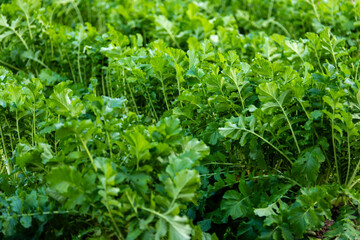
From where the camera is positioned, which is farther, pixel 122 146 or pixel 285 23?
pixel 285 23

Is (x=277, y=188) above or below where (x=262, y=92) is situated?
below

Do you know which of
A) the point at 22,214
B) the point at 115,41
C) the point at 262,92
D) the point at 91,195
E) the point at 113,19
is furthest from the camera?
the point at 113,19

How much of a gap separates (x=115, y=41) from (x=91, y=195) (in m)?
1.47

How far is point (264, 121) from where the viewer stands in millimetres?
2246

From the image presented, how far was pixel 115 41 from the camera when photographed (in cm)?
295

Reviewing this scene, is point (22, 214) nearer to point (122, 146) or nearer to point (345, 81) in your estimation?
point (122, 146)

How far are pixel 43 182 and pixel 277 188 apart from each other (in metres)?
1.29

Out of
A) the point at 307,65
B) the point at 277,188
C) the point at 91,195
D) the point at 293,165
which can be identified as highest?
the point at 307,65

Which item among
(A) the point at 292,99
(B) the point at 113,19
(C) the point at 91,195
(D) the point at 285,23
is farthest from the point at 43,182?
(D) the point at 285,23

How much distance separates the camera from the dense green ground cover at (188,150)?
6.04 ft

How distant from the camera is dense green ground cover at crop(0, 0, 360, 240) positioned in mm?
1841

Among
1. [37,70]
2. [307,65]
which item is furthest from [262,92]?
[37,70]

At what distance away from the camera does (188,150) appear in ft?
6.49

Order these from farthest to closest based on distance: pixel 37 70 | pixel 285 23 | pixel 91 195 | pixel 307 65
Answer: pixel 285 23
pixel 37 70
pixel 307 65
pixel 91 195
